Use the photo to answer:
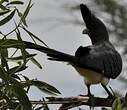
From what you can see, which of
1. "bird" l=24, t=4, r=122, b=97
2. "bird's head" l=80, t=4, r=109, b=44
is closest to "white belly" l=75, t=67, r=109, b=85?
"bird" l=24, t=4, r=122, b=97

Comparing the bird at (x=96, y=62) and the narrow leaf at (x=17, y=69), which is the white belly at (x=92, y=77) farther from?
the narrow leaf at (x=17, y=69)

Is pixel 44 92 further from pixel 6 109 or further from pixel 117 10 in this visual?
pixel 117 10

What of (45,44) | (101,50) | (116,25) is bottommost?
(116,25)

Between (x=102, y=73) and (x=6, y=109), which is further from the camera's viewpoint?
(x=102, y=73)

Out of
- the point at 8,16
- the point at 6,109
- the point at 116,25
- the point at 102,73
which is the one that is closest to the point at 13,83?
the point at 6,109

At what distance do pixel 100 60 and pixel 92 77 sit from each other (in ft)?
0.16

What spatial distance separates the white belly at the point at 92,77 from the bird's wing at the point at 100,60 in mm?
13

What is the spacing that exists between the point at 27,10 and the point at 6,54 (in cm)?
8

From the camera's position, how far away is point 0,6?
2.71 feet

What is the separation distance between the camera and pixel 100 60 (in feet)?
4.51

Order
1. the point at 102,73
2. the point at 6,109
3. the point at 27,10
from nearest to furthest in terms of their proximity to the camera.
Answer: the point at 6,109 < the point at 27,10 < the point at 102,73

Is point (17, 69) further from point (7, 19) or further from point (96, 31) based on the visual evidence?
point (96, 31)

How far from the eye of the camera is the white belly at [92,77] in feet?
4.48

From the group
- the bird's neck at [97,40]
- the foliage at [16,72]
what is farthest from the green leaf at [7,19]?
the bird's neck at [97,40]
